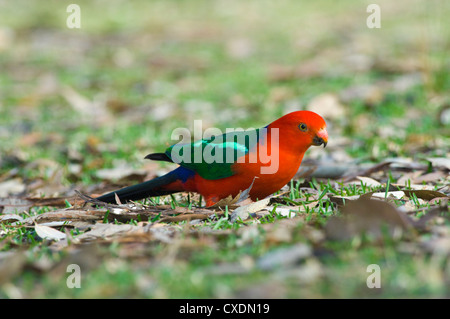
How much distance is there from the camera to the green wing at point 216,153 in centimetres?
350

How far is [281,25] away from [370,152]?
295 inches

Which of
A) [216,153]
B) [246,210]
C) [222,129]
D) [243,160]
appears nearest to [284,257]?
[246,210]

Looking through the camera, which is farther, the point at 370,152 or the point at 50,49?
the point at 50,49

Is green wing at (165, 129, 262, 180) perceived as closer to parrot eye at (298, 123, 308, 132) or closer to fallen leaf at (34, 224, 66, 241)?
parrot eye at (298, 123, 308, 132)

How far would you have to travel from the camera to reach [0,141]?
6.42 m

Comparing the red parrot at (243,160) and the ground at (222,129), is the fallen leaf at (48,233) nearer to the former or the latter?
the ground at (222,129)

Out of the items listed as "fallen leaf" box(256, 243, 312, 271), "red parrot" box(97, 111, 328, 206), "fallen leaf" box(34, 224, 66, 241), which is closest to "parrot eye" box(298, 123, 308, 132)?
"red parrot" box(97, 111, 328, 206)

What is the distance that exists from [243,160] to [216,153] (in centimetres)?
19

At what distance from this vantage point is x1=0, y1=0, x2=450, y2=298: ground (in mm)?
2385

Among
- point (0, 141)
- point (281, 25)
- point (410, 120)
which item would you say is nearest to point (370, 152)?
point (410, 120)

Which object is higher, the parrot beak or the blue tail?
the parrot beak
